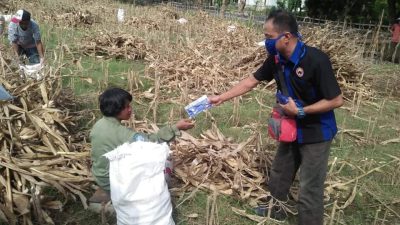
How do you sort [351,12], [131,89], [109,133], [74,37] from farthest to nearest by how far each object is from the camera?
[351,12] < [74,37] < [131,89] < [109,133]

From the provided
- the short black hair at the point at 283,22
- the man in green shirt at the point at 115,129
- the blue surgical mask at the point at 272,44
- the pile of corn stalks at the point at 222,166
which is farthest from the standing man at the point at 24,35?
the short black hair at the point at 283,22

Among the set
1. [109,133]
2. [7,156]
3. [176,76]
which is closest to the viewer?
[109,133]

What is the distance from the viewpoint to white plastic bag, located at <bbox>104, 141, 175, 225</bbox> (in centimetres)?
232

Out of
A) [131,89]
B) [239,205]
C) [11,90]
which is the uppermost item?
[11,90]

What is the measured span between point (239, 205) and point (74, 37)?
7.67 metres

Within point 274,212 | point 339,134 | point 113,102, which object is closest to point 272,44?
point 113,102

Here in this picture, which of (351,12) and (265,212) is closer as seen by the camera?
(265,212)

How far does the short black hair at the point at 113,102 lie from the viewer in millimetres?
2650

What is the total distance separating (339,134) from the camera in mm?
5188

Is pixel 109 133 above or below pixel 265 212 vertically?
above

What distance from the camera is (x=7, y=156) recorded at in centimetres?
317

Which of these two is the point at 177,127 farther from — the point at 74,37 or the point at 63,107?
the point at 74,37

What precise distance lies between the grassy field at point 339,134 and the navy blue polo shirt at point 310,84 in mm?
Answer: 813

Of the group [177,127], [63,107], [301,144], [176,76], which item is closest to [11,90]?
[63,107]
